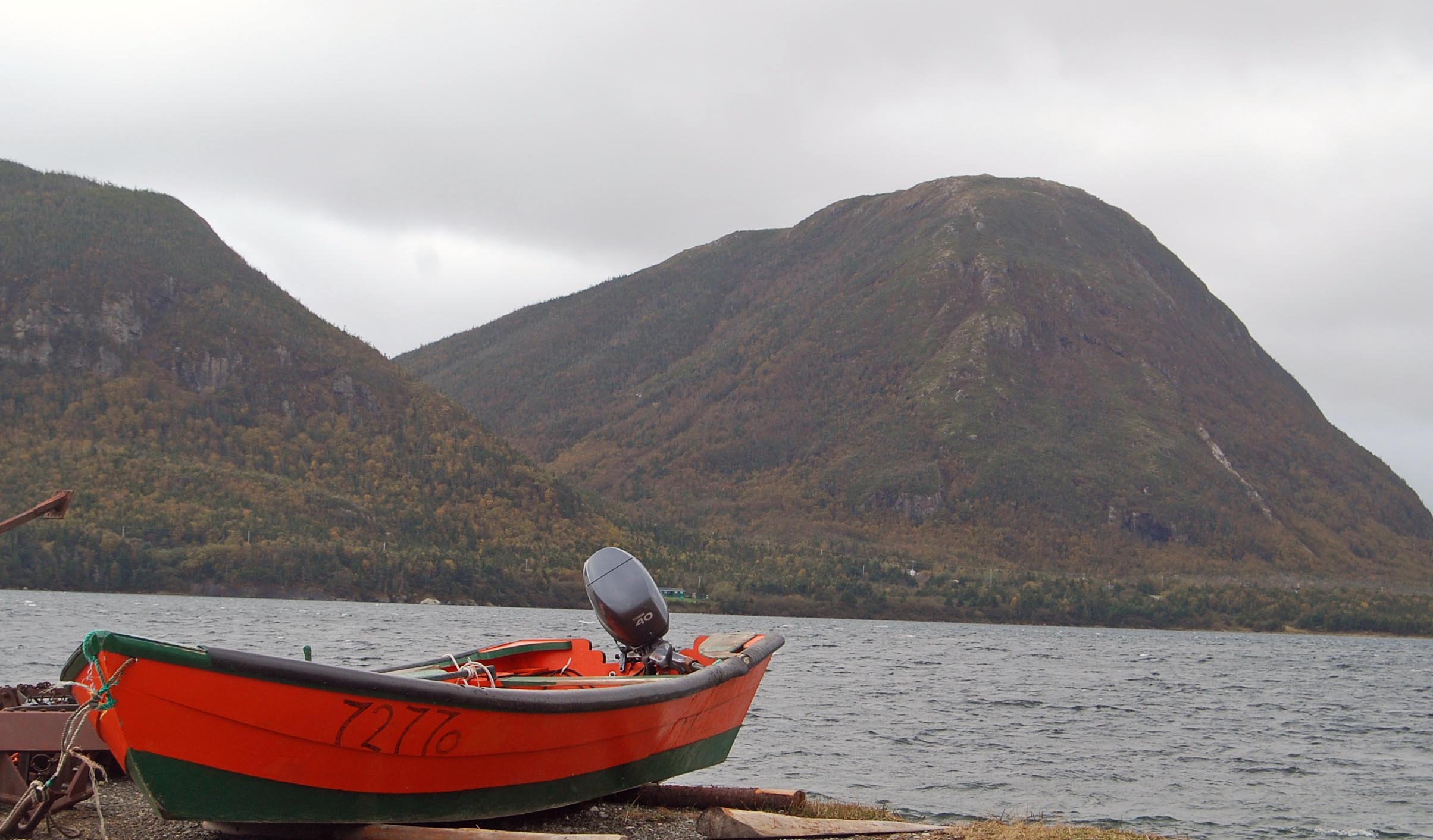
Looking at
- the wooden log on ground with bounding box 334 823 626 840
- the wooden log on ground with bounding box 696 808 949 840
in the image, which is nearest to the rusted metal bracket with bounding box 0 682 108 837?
the wooden log on ground with bounding box 334 823 626 840

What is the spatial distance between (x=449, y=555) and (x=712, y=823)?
169m

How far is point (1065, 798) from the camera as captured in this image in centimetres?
2761

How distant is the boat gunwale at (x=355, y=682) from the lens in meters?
10.8

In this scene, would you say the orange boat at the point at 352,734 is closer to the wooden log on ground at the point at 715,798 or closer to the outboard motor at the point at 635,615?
the wooden log on ground at the point at 715,798

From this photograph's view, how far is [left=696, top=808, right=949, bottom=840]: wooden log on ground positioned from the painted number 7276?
283cm

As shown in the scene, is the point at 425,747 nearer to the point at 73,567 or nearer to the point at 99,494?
the point at 73,567

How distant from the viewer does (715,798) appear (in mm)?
15984

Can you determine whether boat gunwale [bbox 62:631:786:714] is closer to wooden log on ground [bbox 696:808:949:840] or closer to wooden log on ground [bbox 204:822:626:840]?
wooden log on ground [bbox 204:822:626:840]

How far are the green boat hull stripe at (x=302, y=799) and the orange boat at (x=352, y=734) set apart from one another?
1cm

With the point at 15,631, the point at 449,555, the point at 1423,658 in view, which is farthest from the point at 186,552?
the point at 1423,658

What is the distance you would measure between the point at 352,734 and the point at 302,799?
0.77 m

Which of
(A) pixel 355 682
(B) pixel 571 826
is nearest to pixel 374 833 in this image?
(A) pixel 355 682

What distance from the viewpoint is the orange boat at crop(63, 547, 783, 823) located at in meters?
11.1

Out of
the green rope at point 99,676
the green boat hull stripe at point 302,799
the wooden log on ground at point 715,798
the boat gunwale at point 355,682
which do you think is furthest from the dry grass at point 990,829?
the green rope at point 99,676
